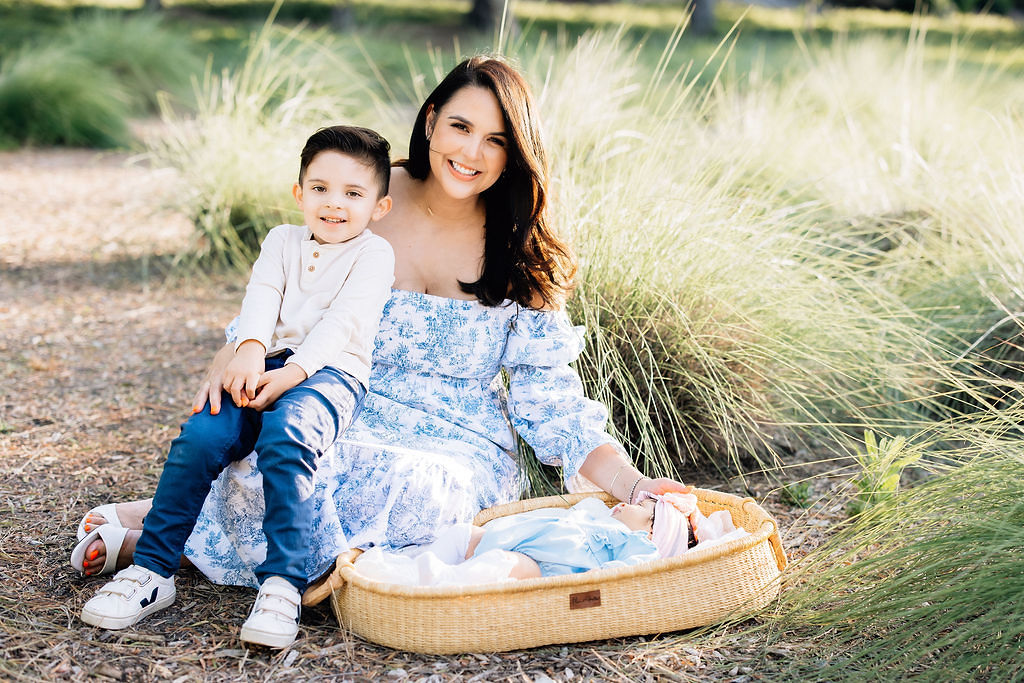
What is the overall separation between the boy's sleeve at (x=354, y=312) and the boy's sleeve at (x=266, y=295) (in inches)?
3.9

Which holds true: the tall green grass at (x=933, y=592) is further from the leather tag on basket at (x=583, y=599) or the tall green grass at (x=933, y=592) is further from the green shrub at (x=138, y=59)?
the green shrub at (x=138, y=59)

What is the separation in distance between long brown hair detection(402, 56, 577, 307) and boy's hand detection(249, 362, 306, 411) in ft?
1.89

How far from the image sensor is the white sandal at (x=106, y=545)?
243cm

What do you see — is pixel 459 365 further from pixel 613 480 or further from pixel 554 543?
pixel 554 543

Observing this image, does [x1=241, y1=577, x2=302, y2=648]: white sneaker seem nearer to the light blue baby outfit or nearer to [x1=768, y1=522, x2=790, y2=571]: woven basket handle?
the light blue baby outfit

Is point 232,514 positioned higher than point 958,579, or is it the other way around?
point 958,579

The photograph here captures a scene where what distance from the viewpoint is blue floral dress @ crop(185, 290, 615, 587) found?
95.7 inches

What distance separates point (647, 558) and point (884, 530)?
52 cm

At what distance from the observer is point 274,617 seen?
216 centimetres

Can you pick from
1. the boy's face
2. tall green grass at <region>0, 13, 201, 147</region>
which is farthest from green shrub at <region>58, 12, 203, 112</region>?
the boy's face

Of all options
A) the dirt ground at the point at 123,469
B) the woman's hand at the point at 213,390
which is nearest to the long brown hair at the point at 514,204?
the woman's hand at the point at 213,390

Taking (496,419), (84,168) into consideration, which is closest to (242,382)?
(496,419)

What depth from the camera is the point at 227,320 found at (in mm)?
4535

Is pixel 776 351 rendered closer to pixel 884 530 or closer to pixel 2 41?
pixel 884 530
